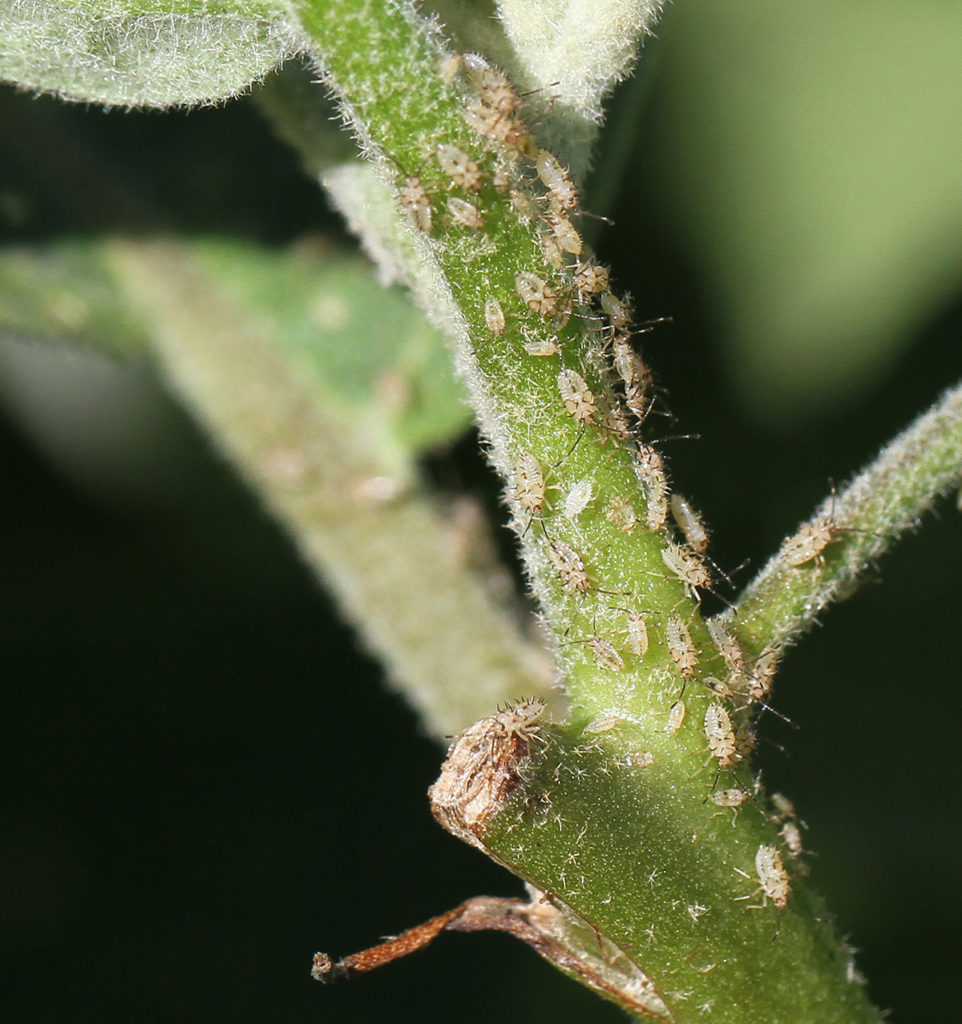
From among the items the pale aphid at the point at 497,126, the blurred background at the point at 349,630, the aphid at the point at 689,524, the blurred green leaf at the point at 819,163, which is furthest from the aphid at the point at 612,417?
the blurred green leaf at the point at 819,163

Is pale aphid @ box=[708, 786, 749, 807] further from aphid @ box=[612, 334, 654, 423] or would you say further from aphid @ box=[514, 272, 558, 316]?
aphid @ box=[514, 272, 558, 316]

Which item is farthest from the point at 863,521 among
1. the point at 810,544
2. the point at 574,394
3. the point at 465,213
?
the point at 465,213

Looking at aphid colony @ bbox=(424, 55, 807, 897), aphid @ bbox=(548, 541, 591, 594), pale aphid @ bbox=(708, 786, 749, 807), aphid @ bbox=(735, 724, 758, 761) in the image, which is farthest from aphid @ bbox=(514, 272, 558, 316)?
pale aphid @ bbox=(708, 786, 749, 807)

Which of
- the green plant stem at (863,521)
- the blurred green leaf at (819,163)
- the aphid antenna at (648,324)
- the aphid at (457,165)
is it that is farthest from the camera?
the blurred green leaf at (819,163)

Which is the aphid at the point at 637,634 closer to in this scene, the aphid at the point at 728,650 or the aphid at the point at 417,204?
the aphid at the point at 728,650

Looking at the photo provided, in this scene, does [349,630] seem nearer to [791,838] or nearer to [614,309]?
[614,309]

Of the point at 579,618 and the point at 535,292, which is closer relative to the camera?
the point at 535,292

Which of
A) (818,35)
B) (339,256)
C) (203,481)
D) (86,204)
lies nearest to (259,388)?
(339,256)

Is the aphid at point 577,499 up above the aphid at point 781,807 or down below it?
above
